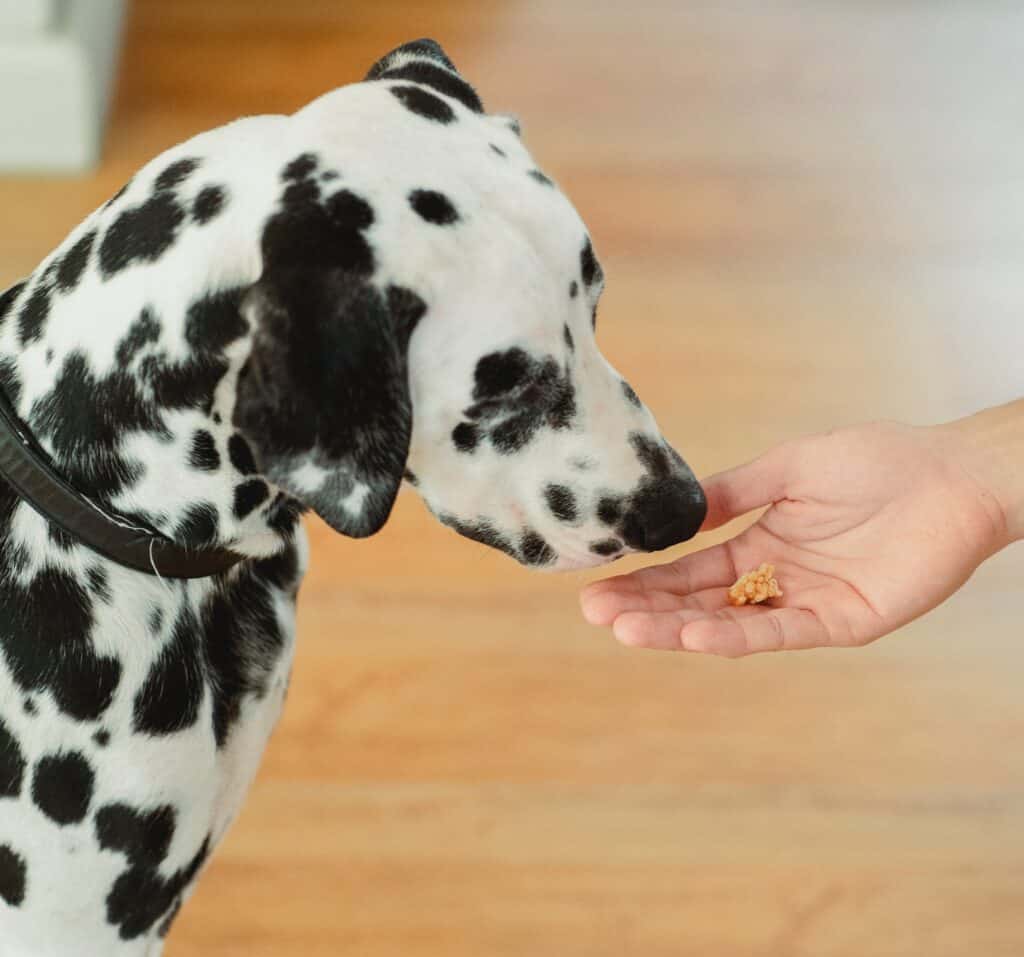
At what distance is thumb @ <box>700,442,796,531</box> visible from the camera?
1851 mm

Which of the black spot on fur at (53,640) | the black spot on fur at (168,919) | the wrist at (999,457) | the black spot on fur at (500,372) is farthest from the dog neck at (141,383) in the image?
the wrist at (999,457)

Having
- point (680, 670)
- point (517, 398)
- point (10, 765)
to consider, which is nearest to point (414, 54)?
point (517, 398)

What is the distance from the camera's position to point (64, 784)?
144 cm

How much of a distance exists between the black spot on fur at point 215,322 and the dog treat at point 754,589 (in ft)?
2.69

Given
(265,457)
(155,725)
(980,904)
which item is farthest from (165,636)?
(980,904)

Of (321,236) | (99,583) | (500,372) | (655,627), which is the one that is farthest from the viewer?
(655,627)

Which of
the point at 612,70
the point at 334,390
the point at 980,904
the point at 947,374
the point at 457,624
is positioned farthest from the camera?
the point at 612,70

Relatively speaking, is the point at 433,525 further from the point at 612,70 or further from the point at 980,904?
the point at 612,70

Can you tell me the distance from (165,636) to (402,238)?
53 cm

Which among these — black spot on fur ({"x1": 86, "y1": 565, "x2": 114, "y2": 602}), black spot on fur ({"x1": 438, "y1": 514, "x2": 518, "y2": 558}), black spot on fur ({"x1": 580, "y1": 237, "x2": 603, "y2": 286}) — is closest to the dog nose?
black spot on fur ({"x1": 438, "y1": 514, "x2": 518, "y2": 558})

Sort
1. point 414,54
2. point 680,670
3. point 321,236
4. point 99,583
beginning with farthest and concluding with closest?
point 680,670, point 414,54, point 99,583, point 321,236

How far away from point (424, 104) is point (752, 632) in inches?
30.5

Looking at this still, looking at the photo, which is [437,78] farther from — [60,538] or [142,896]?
[142,896]

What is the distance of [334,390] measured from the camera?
4.06ft
